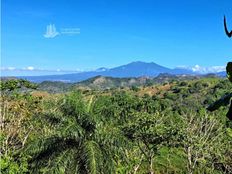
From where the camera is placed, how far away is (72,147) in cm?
1716

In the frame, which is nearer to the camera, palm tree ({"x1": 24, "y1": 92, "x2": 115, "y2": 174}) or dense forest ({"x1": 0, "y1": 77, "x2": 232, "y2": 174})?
palm tree ({"x1": 24, "y1": 92, "x2": 115, "y2": 174})

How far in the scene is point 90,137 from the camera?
1712 centimetres

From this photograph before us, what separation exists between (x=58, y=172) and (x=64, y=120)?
225cm

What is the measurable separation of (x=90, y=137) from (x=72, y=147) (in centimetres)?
82

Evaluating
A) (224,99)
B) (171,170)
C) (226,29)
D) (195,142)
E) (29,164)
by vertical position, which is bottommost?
(171,170)

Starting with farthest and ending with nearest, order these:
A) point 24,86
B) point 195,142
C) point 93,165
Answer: point 24,86 → point 195,142 → point 93,165

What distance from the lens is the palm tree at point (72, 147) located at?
16234 millimetres

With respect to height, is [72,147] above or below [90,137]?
below

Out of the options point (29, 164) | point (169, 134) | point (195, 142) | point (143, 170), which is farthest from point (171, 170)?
point (29, 164)

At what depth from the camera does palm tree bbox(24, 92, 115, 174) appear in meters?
16.2

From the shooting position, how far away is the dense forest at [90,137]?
1666 cm

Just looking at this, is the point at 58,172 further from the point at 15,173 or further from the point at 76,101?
the point at 76,101

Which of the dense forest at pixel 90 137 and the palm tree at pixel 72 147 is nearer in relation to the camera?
the palm tree at pixel 72 147

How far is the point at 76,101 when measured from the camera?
17500mm
